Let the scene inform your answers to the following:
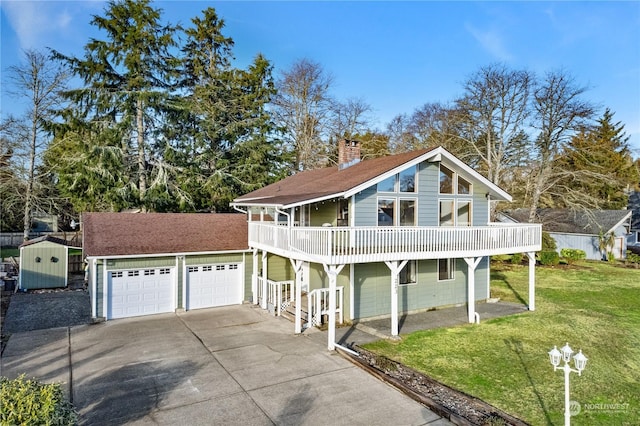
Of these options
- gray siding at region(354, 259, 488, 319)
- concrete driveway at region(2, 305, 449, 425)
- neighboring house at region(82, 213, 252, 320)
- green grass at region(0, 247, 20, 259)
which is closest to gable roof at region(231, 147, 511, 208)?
neighboring house at region(82, 213, 252, 320)

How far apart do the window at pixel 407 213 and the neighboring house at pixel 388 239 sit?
0.04 m

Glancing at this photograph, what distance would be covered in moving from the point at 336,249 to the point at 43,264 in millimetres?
14460

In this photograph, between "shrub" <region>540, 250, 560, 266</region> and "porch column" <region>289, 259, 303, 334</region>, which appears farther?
"shrub" <region>540, 250, 560, 266</region>

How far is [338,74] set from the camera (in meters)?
31.3

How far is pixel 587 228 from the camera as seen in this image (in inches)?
1185

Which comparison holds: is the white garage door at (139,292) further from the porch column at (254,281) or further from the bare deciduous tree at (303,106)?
the bare deciduous tree at (303,106)

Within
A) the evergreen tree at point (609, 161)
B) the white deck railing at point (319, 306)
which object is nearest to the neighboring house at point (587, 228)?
the evergreen tree at point (609, 161)

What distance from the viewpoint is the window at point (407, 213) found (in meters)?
13.2

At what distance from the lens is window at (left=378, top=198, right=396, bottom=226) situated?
42.5ft

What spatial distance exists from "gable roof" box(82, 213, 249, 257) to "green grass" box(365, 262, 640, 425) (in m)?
7.40

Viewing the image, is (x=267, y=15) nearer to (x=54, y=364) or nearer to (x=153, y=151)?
(x=153, y=151)

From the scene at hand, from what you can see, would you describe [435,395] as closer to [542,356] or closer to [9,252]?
[542,356]

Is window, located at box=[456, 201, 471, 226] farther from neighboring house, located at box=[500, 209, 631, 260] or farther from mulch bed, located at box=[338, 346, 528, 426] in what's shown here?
neighboring house, located at box=[500, 209, 631, 260]

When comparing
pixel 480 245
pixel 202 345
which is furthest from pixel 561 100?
pixel 202 345
